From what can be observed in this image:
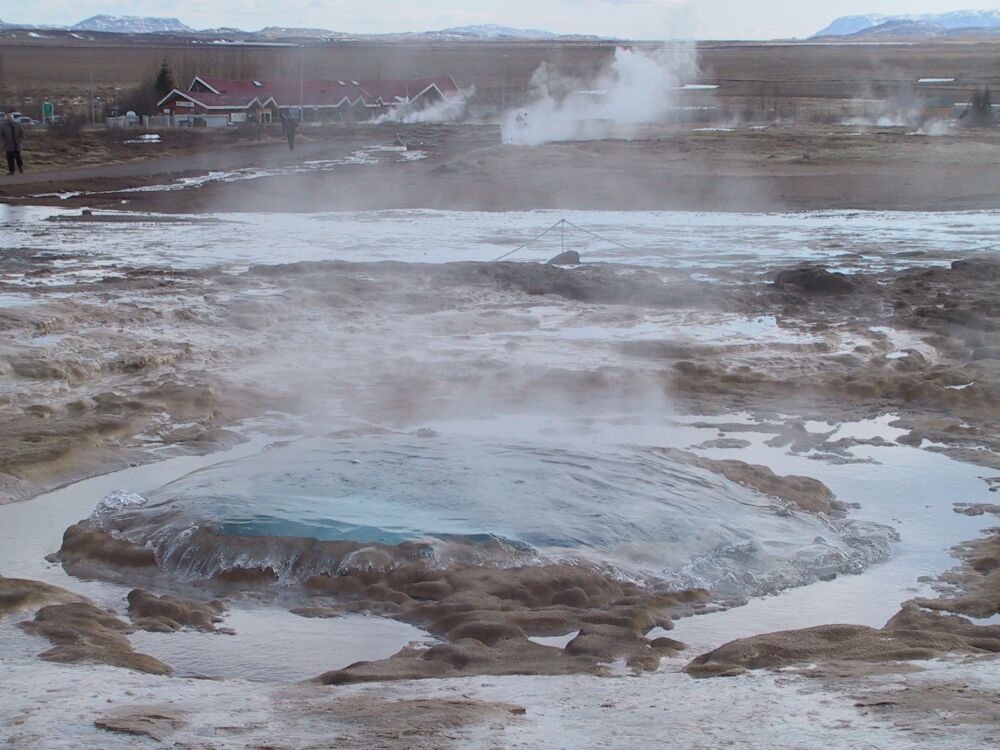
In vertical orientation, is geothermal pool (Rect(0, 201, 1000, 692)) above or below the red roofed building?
below

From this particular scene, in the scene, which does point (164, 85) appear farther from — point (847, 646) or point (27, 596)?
point (847, 646)

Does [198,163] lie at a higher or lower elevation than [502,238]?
higher

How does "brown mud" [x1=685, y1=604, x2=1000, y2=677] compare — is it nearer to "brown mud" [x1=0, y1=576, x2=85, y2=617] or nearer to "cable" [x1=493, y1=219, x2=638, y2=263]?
"brown mud" [x1=0, y1=576, x2=85, y2=617]

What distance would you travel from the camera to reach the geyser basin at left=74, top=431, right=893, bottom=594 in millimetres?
5734

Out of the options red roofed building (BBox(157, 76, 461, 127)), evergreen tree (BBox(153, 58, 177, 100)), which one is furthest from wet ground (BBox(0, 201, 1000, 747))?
evergreen tree (BBox(153, 58, 177, 100))

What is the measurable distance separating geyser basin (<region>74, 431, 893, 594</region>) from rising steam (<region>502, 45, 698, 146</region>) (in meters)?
31.7

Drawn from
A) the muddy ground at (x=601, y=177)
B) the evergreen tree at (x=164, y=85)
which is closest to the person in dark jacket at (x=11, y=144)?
the muddy ground at (x=601, y=177)

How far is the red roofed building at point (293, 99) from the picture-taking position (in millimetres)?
51656

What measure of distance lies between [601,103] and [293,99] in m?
14.2

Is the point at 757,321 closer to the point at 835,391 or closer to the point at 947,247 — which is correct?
the point at 835,391

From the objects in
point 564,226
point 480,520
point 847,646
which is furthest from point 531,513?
point 564,226

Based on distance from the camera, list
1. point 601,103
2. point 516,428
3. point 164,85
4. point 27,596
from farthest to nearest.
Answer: point 601,103
point 164,85
point 516,428
point 27,596

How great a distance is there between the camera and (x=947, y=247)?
1700cm

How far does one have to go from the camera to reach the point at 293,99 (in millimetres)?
57406
